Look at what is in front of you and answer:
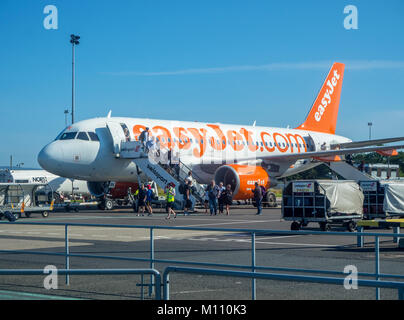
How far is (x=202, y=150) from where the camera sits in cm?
3278

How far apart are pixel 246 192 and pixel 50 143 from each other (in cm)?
989

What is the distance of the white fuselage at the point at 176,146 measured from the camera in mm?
28188

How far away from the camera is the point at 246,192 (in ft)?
100

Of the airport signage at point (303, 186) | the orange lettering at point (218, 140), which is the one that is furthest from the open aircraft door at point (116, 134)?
the airport signage at point (303, 186)

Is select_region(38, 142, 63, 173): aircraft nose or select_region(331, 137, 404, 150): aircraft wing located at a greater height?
select_region(331, 137, 404, 150): aircraft wing

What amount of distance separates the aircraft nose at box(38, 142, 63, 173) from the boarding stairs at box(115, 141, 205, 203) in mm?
2782

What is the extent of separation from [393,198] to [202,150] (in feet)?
51.3

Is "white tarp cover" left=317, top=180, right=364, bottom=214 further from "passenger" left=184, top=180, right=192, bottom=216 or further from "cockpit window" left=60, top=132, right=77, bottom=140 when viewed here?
"cockpit window" left=60, top=132, right=77, bottom=140

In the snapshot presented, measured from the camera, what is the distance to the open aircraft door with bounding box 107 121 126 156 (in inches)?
1142

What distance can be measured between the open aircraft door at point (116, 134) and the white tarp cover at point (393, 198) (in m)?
14.4

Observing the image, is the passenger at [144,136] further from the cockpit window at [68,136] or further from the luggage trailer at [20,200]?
the luggage trailer at [20,200]

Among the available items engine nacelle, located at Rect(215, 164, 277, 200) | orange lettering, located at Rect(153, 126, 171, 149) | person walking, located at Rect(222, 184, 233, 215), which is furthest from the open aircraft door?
person walking, located at Rect(222, 184, 233, 215)
